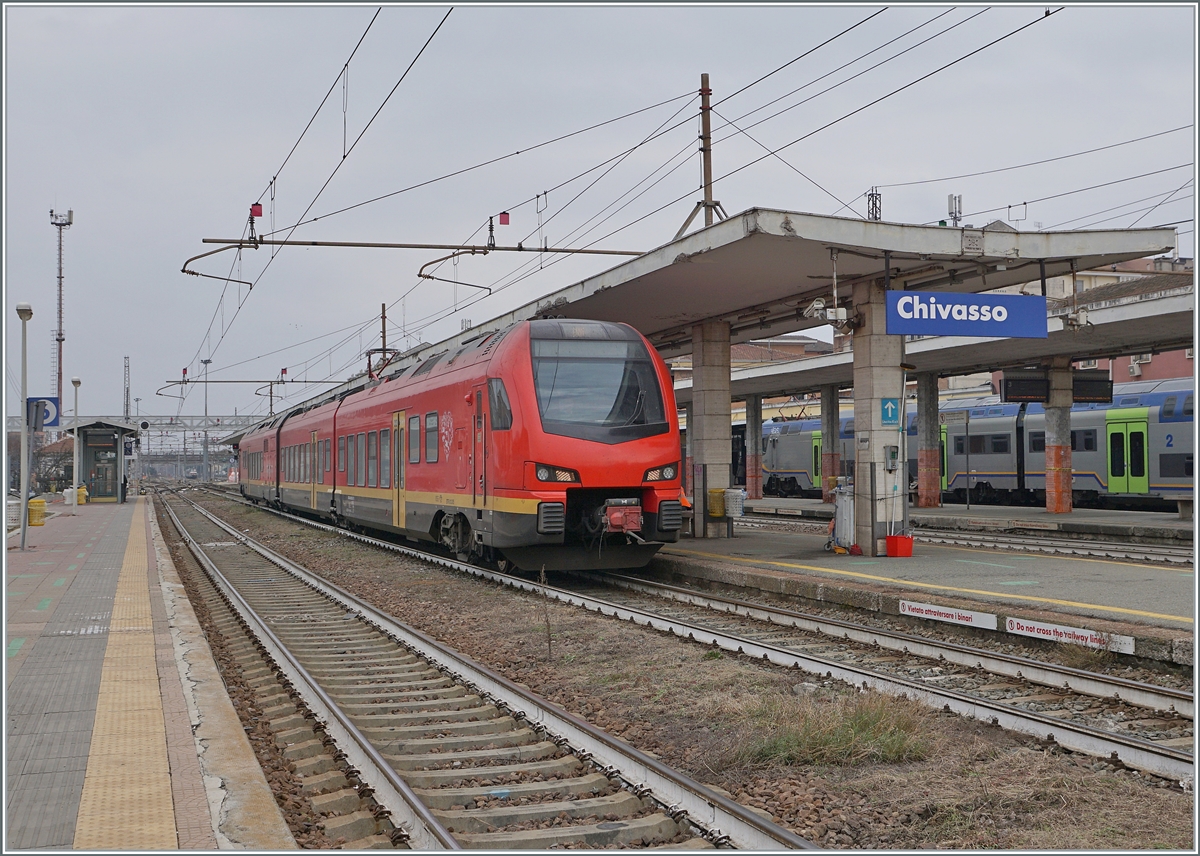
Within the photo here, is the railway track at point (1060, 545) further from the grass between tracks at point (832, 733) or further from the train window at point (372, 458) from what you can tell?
the grass between tracks at point (832, 733)

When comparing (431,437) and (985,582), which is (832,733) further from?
(431,437)

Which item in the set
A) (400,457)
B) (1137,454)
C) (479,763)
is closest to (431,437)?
(400,457)

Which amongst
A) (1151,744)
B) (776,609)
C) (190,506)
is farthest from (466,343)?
(190,506)

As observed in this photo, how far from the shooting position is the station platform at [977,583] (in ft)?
30.1

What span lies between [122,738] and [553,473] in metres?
7.45

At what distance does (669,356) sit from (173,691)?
752 inches

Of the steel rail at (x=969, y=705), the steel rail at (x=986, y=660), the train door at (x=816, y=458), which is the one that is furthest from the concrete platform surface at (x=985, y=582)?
the train door at (x=816, y=458)

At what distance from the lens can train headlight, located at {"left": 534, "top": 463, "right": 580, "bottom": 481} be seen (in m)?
13.1

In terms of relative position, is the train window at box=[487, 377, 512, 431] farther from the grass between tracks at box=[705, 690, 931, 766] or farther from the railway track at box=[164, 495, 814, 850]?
the grass between tracks at box=[705, 690, 931, 766]

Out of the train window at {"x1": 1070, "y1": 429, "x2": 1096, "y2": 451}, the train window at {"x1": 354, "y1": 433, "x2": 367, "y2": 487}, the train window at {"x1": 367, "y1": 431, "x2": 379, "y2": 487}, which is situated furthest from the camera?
the train window at {"x1": 1070, "y1": 429, "x2": 1096, "y2": 451}

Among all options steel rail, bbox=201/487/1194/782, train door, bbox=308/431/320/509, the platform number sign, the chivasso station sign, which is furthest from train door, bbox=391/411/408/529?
the chivasso station sign

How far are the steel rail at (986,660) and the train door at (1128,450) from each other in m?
20.3

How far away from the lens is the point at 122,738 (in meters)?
6.16

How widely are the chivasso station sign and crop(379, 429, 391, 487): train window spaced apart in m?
9.98
